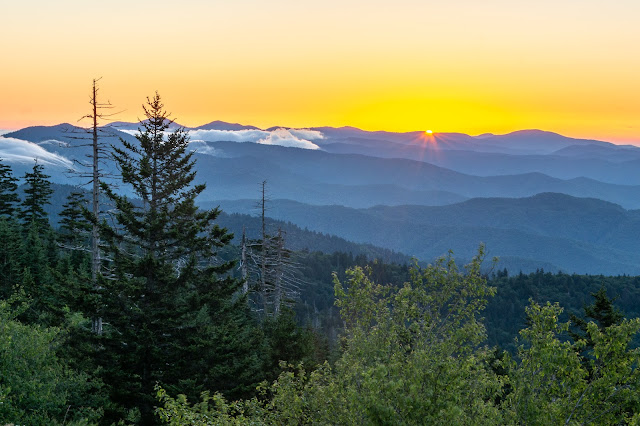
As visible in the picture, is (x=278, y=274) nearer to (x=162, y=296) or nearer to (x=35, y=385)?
(x=162, y=296)

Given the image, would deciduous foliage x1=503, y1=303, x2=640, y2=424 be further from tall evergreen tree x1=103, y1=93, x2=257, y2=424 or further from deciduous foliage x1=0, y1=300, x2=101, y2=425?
tall evergreen tree x1=103, y1=93, x2=257, y2=424

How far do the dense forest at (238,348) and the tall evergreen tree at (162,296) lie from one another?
0.07 m

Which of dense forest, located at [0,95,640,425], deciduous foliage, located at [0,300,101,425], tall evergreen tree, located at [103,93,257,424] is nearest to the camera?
dense forest, located at [0,95,640,425]

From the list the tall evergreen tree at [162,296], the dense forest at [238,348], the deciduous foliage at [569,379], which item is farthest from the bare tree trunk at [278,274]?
the deciduous foliage at [569,379]

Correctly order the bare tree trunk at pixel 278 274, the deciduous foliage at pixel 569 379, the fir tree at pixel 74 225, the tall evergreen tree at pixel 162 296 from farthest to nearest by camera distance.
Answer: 1. the bare tree trunk at pixel 278 274
2. the fir tree at pixel 74 225
3. the tall evergreen tree at pixel 162 296
4. the deciduous foliage at pixel 569 379

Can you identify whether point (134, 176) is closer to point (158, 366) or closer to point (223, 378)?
point (158, 366)

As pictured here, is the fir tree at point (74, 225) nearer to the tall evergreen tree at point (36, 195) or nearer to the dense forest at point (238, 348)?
the dense forest at point (238, 348)

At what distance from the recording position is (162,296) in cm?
2286

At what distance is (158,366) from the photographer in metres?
21.8

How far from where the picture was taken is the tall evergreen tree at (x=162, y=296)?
2131cm

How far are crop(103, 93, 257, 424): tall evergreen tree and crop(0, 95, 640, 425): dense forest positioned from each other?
0.24 feet

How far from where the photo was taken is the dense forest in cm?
1056

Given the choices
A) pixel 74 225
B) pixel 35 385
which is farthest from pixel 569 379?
pixel 74 225

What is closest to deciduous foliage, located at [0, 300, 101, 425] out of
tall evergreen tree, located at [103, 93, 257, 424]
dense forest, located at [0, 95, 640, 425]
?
dense forest, located at [0, 95, 640, 425]
